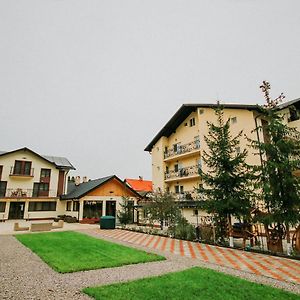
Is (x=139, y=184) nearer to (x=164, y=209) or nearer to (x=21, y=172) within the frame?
(x=21, y=172)

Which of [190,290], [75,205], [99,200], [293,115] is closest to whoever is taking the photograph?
[190,290]

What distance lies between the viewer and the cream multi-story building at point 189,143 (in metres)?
22.2

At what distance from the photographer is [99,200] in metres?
31.5

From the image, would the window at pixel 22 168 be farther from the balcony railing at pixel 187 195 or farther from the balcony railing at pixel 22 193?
the balcony railing at pixel 187 195

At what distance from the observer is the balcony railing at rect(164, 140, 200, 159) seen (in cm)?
2667

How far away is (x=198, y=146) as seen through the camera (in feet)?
85.9

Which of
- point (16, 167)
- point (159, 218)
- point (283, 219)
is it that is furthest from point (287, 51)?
point (16, 167)

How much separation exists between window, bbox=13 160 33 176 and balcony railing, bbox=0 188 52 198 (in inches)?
99.0

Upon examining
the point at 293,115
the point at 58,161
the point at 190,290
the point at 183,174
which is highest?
the point at 293,115

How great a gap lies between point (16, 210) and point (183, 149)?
81.2ft

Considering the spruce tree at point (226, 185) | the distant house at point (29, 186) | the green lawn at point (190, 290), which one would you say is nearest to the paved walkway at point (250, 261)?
the green lawn at point (190, 290)

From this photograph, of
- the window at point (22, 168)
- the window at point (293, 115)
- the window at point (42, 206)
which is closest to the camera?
the window at point (293, 115)

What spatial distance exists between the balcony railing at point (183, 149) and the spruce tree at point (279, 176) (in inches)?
617

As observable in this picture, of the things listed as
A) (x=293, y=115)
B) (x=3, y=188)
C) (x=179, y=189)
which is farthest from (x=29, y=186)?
(x=293, y=115)
